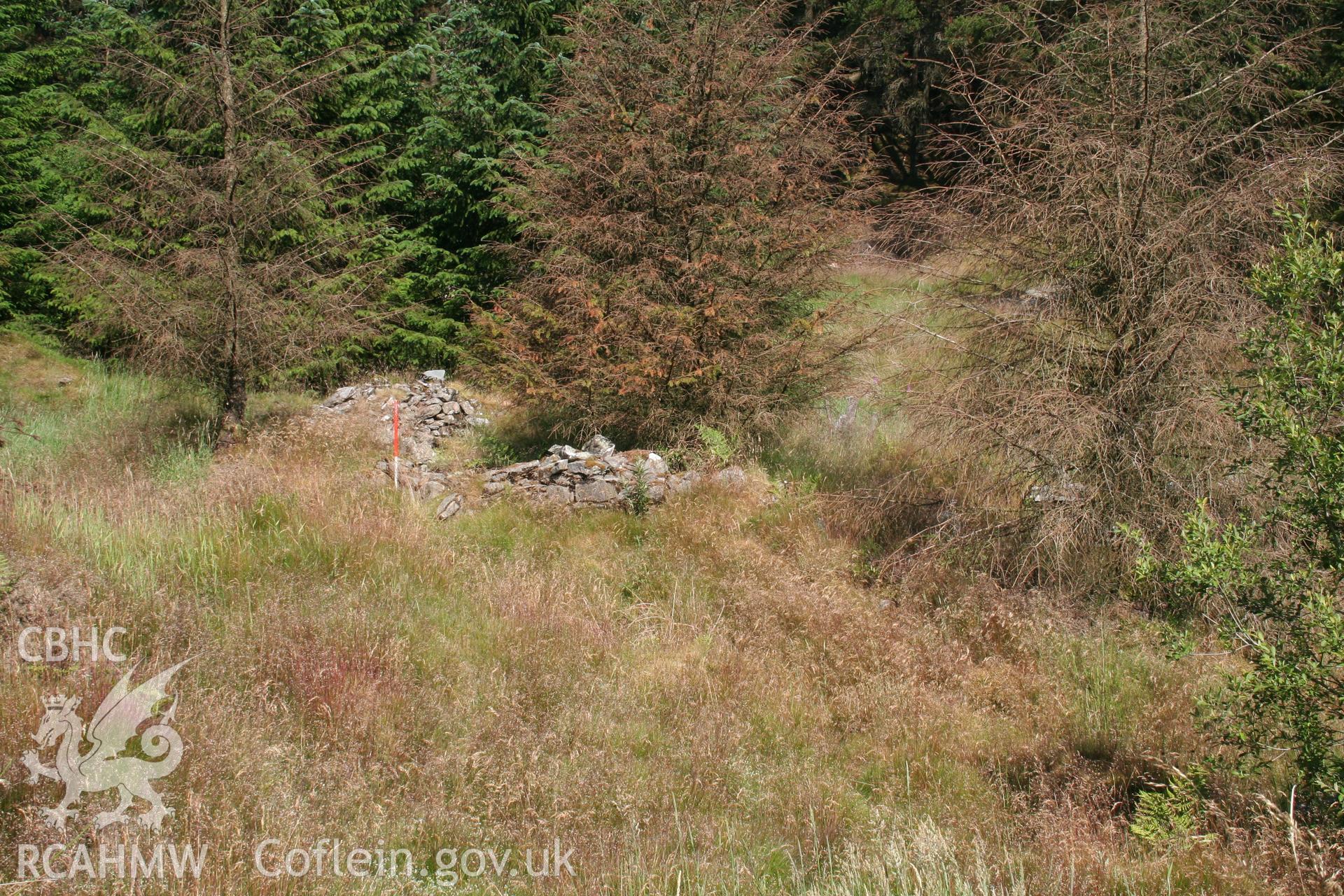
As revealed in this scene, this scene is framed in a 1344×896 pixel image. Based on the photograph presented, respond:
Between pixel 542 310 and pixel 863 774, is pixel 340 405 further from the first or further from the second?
pixel 863 774

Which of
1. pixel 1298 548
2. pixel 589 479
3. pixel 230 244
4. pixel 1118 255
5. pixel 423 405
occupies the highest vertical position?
pixel 1118 255

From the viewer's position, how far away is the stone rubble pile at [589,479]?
27.3 feet

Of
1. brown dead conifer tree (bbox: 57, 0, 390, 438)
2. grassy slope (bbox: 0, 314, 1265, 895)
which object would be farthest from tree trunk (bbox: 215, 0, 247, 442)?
grassy slope (bbox: 0, 314, 1265, 895)

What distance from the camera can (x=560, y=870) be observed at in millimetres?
3572

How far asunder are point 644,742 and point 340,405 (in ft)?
30.0

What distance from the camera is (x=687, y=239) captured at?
32.4 feet

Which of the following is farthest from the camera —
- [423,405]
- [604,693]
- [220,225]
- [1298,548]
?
[423,405]

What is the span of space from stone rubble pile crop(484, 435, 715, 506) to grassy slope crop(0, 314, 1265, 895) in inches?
15.6

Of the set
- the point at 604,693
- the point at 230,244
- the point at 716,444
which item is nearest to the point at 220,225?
the point at 230,244

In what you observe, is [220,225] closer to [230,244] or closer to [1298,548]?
[230,244]

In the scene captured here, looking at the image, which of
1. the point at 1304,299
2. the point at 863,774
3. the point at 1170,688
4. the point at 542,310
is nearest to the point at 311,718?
the point at 863,774

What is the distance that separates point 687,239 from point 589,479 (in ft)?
10.7

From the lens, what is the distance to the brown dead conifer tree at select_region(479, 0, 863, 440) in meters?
9.44

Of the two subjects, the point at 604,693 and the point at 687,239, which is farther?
the point at 687,239
